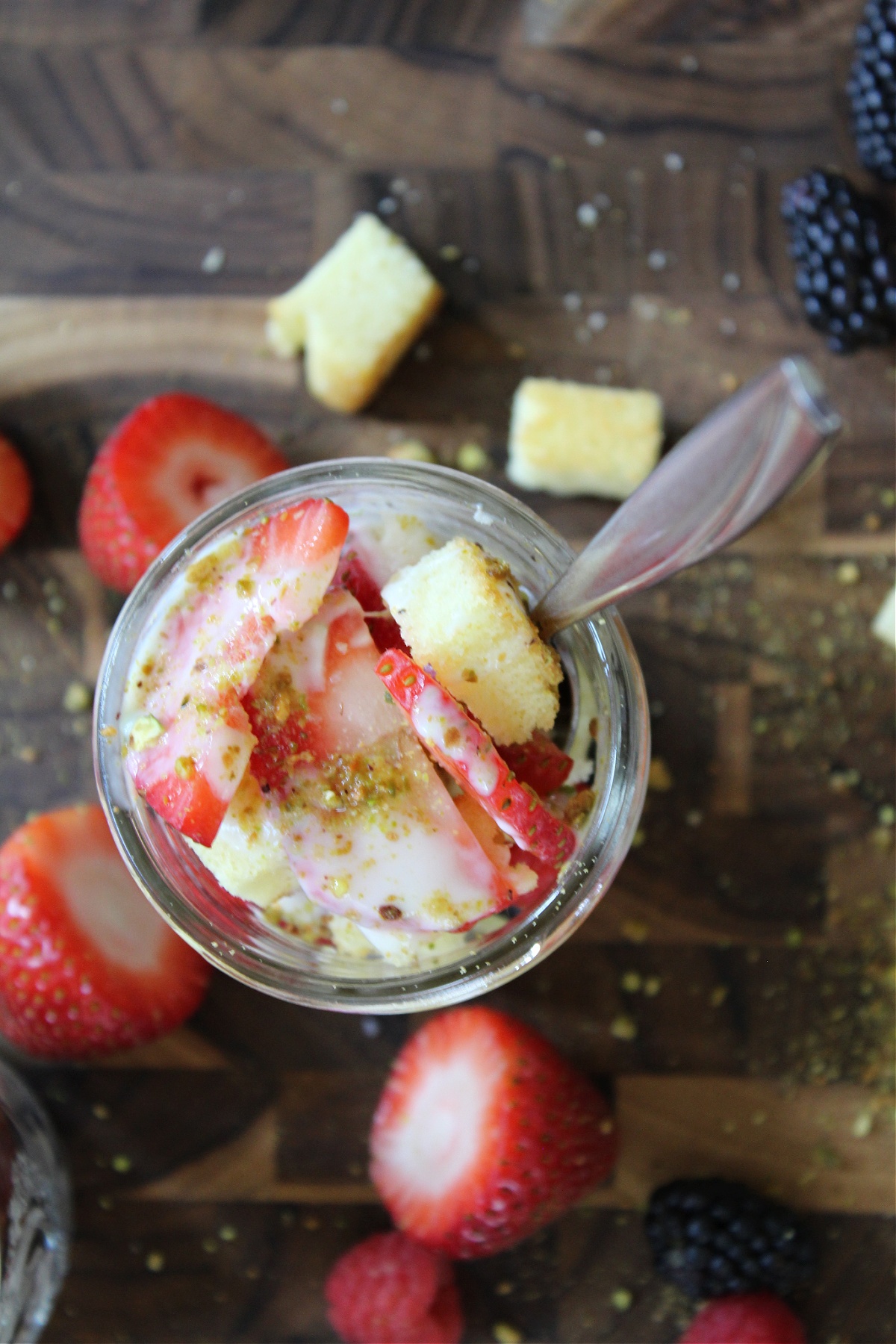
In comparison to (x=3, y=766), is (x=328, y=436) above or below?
above

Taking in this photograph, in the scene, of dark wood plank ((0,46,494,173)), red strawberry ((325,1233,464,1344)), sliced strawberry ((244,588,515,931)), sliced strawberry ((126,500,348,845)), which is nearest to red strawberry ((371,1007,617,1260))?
red strawberry ((325,1233,464,1344))

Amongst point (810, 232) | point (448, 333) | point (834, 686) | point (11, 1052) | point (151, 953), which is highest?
point (810, 232)

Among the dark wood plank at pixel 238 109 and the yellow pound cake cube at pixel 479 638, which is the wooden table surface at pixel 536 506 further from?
the yellow pound cake cube at pixel 479 638

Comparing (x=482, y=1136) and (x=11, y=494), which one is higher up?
(x=11, y=494)

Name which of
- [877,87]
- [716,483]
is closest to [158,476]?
[716,483]

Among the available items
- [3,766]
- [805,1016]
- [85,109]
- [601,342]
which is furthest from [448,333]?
[805,1016]

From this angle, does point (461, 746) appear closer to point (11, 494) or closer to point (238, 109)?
point (11, 494)

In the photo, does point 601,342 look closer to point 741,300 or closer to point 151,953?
point 741,300

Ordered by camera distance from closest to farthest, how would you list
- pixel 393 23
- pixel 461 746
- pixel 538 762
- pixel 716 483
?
pixel 716 483, pixel 461 746, pixel 538 762, pixel 393 23
